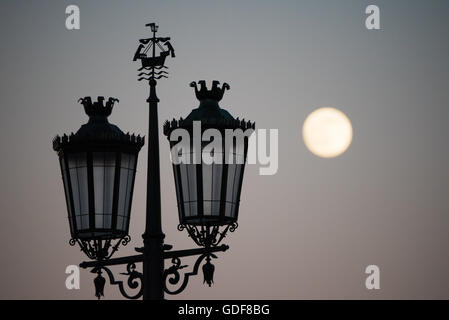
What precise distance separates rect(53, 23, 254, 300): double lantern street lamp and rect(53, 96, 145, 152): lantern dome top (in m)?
0.01

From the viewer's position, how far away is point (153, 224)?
6.87m

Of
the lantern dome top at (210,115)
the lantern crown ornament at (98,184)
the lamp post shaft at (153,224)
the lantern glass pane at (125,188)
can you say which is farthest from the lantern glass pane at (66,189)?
the lantern dome top at (210,115)

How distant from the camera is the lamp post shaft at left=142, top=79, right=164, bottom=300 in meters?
6.65

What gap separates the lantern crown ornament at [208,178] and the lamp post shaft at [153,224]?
36cm

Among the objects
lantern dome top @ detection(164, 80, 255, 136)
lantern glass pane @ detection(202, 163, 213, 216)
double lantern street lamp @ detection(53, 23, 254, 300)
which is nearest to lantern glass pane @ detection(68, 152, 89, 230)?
double lantern street lamp @ detection(53, 23, 254, 300)

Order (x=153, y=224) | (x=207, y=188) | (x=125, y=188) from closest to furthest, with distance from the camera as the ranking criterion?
(x=207, y=188) < (x=153, y=224) < (x=125, y=188)

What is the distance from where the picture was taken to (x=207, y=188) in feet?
21.6

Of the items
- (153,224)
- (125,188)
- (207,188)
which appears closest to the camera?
(207,188)

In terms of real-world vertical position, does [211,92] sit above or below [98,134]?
above

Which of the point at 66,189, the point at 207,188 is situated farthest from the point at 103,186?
the point at 207,188

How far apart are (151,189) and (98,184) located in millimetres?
635

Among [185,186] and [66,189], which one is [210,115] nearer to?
[185,186]

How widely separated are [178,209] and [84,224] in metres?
1.15
